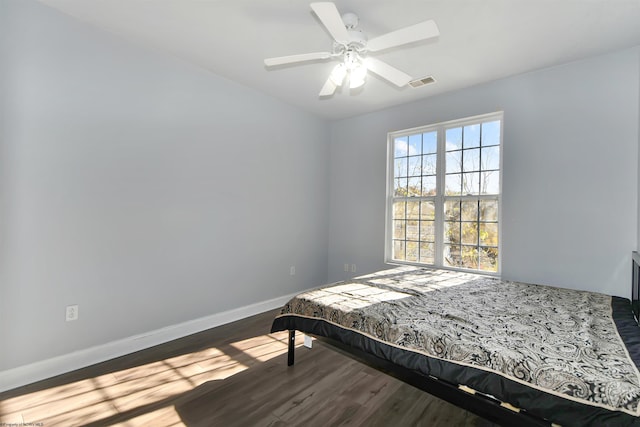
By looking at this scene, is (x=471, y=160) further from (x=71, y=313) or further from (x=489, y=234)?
(x=71, y=313)

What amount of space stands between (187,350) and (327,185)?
292 centimetres

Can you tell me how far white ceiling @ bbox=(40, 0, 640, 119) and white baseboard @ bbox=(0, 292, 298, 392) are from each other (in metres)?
2.59

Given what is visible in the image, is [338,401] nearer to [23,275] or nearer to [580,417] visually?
[580,417]

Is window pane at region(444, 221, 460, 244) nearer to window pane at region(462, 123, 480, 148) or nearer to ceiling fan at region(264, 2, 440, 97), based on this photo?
window pane at region(462, 123, 480, 148)

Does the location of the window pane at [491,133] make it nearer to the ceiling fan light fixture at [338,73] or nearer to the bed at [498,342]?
the bed at [498,342]

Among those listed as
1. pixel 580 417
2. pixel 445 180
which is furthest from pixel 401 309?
pixel 445 180

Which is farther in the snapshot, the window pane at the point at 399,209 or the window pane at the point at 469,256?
the window pane at the point at 399,209

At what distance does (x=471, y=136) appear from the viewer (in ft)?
11.5

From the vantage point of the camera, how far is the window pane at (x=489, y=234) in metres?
3.31

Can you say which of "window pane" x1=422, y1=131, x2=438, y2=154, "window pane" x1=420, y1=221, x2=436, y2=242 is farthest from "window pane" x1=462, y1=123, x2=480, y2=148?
"window pane" x1=420, y1=221, x2=436, y2=242

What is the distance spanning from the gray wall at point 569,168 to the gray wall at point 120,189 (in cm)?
250

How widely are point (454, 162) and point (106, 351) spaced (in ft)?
13.1

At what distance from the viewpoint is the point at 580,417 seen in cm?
113

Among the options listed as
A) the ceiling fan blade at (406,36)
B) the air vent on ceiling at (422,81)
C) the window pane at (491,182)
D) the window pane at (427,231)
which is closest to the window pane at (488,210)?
the window pane at (491,182)
